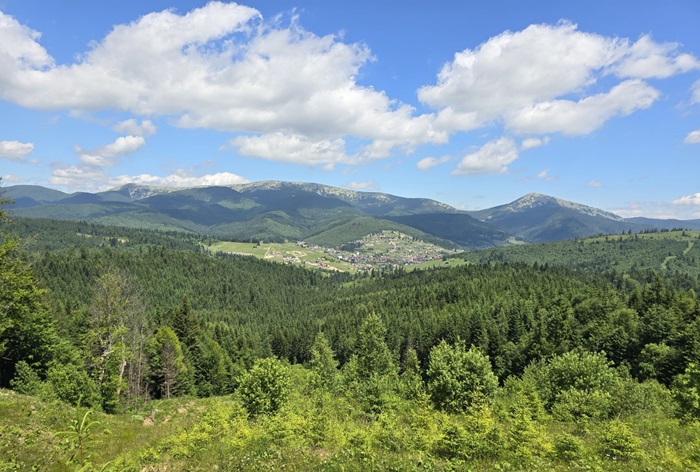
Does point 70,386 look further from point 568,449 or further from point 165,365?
point 568,449

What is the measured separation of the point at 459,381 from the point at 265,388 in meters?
22.5

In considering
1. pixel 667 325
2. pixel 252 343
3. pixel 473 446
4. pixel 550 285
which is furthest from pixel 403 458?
pixel 550 285

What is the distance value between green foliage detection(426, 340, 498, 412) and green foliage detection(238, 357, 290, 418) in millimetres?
17318

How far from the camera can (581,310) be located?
314 feet

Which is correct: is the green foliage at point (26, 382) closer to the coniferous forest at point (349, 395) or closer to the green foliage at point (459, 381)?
the coniferous forest at point (349, 395)

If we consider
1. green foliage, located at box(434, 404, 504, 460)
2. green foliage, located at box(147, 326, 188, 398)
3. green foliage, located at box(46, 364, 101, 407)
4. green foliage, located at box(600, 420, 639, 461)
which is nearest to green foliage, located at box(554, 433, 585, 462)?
green foliage, located at box(600, 420, 639, 461)

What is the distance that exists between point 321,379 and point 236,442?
4250 cm

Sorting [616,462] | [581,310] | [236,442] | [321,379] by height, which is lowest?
[321,379]

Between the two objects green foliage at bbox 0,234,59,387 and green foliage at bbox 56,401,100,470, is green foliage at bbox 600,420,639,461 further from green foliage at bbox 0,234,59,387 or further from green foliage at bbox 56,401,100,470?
green foliage at bbox 0,234,59,387

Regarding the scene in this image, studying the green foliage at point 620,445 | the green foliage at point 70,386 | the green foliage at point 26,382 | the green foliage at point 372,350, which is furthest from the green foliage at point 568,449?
the green foliage at point 26,382

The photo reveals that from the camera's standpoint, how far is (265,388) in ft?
120

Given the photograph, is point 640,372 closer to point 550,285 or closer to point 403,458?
point 403,458

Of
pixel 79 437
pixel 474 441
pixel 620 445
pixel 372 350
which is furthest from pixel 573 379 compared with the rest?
pixel 79 437

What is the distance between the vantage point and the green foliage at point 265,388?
3546 cm
